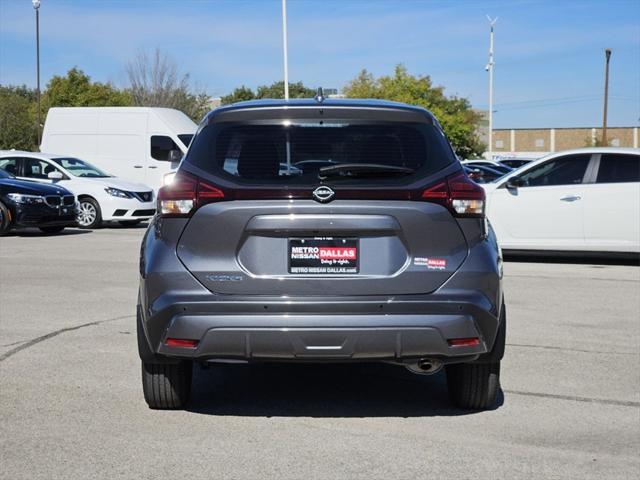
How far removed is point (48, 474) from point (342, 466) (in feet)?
A: 4.51

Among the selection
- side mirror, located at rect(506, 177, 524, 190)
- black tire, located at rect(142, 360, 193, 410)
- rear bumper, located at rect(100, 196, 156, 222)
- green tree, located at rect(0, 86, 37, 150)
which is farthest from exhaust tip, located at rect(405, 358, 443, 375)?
green tree, located at rect(0, 86, 37, 150)

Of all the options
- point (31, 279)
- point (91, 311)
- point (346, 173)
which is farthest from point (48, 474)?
point (31, 279)

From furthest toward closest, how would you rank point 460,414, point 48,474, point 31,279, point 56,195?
point 56,195 < point 31,279 < point 460,414 < point 48,474

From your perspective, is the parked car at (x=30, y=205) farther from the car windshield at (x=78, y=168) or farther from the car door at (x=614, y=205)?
the car door at (x=614, y=205)

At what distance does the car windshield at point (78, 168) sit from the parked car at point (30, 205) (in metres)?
3.00

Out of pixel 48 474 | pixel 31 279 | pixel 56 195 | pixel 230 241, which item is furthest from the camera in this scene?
pixel 56 195

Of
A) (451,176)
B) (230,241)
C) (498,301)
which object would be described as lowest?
(498,301)

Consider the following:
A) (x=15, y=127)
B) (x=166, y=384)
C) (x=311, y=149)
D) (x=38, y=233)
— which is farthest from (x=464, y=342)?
(x=15, y=127)

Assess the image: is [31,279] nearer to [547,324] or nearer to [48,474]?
[547,324]

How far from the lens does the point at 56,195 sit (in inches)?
712

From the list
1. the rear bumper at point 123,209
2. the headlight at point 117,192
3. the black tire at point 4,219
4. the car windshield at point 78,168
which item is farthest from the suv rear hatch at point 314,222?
the car windshield at point 78,168

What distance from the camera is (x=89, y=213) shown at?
67.8ft

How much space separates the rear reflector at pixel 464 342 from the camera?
195 inches

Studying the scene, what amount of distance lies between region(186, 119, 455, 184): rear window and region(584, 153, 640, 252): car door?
887 centimetres
